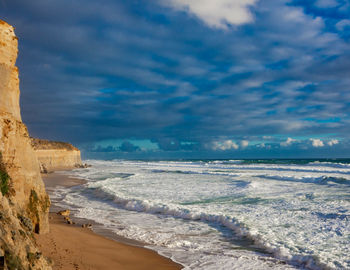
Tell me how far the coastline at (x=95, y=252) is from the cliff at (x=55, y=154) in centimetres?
4742

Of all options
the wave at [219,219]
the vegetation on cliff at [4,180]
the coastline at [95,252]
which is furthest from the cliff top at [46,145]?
the vegetation on cliff at [4,180]

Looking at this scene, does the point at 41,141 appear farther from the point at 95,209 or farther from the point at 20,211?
the point at 20,211

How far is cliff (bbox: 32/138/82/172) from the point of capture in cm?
5573

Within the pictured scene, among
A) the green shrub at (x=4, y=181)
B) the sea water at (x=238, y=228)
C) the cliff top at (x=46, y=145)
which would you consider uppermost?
the cliff top at (x=46, y=145)

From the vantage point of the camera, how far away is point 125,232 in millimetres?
9992

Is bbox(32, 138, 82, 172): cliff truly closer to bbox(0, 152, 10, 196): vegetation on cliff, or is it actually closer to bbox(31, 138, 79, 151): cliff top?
bbox(31, 138, 79, 151): cliff top

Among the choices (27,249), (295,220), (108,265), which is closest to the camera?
(27,249)

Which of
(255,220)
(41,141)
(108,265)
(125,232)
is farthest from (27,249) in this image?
(41,141)

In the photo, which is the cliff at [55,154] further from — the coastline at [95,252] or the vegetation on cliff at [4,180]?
the vegetation on cliff at [4,180]

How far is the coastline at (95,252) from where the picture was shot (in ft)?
21.4

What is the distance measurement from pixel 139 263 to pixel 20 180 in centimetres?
340

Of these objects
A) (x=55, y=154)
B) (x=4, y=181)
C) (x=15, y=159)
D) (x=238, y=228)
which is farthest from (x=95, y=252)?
(x=55, y=154)

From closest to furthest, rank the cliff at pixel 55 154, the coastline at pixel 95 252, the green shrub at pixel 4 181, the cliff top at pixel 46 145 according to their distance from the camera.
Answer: the green shrub at pixel 4 181, the coastline at pixel 95 252, the cliff at pixel 55 154, the cliff top at pixel 46 145

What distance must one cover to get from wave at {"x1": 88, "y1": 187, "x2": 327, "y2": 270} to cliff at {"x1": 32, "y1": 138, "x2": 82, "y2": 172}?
41.0 m
